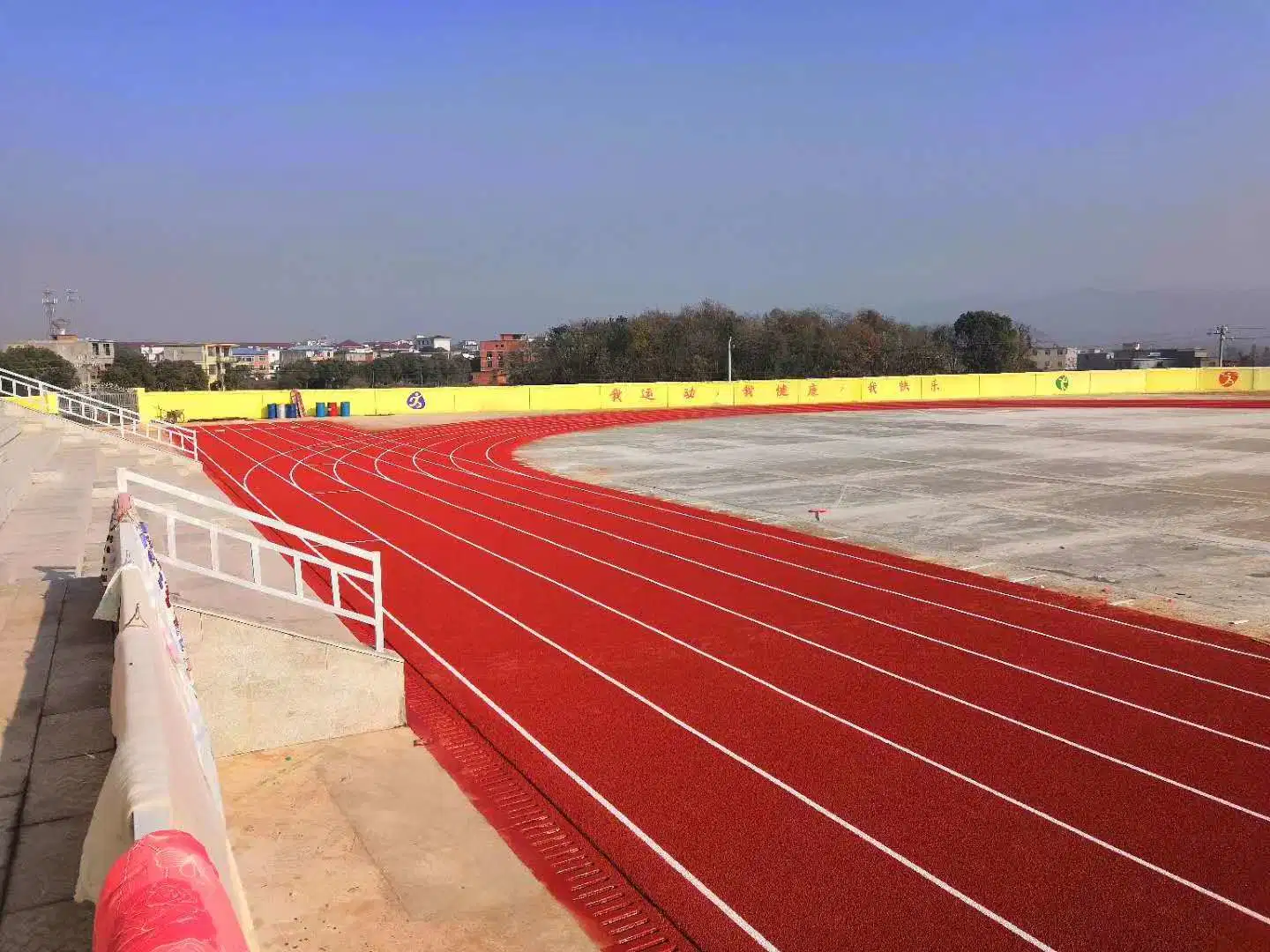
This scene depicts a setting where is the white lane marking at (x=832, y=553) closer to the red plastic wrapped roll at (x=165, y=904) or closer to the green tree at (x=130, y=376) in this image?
the red plastic wrapped roll at (x=165, y=904)

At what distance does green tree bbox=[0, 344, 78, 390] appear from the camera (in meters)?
75.1

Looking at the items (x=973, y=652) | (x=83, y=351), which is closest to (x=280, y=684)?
(x=973, y=652)

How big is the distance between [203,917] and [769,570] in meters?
11.7

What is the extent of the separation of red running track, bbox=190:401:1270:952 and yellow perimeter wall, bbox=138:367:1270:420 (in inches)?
1301

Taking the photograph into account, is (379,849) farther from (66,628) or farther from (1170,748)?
(1170,748)

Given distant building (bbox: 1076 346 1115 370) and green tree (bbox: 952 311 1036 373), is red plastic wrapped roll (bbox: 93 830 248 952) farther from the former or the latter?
distant building (bbox: 1076 346 1115 370)

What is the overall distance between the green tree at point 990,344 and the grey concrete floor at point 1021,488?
203ft

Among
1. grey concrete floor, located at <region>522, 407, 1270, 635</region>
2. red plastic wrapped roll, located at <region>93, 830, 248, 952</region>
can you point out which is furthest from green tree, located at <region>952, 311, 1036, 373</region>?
red plastic wrapped roll, located at <region>93, 830, 248, 952</region>

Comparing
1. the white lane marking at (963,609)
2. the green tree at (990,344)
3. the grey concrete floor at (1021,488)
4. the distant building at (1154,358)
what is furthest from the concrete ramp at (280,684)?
the distant building at (1154,358)

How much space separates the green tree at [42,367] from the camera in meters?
75.1

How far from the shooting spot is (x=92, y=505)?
1528 cm

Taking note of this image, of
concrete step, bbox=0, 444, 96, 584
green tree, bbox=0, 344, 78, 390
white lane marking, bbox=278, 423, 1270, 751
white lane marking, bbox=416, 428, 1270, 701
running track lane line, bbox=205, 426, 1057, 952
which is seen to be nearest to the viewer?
running track lane line, bbox=205, 426, 1057, 952

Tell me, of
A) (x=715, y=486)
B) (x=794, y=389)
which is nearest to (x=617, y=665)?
(x=715, y=486)

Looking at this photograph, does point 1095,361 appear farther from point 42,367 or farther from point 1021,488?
point 1021,488
